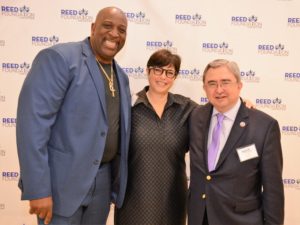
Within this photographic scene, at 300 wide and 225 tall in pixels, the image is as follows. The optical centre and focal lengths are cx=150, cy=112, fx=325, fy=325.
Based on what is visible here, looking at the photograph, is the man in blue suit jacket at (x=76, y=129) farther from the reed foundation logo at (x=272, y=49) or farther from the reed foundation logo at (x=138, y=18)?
the reed foundation logo at (x=272, y=49)

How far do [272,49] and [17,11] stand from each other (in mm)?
2190

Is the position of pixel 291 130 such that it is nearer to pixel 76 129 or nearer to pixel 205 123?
pixel 205 123

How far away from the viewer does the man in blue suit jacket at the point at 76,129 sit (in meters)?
1.51

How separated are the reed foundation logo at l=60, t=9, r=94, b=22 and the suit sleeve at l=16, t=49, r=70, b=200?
4.26ft

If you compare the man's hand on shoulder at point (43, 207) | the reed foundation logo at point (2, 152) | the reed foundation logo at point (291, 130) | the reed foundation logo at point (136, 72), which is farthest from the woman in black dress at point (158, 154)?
the reed foundation logo at point (2, 152)

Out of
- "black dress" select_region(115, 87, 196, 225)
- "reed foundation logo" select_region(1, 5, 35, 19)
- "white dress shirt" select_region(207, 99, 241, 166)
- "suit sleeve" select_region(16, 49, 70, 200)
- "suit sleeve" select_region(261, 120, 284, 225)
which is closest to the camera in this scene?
"suit sleeve" select_region(16, 49, 70, 200)

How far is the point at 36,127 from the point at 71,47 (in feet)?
1.49

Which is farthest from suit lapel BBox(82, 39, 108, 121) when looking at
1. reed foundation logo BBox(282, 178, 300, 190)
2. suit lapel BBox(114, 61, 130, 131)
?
reed foundation logo BBox(282, 178, 300, 190)

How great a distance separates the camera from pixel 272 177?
1648 millimetres

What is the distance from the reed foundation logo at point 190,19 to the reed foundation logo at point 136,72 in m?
0.51

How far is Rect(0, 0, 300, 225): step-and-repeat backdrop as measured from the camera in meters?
2.74

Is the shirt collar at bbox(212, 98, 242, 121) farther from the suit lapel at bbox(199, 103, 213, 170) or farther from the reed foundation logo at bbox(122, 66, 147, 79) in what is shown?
the reed foundation logo at bbox(122, 66, 147, 79)

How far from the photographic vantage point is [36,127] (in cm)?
150

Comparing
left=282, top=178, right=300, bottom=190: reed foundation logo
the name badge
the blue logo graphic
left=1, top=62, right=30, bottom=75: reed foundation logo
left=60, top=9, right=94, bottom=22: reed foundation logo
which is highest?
left=60, top=9, right=94, bottom=22: reed foundation logo
